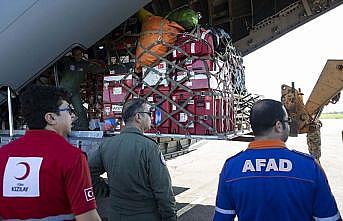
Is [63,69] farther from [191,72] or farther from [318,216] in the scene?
[318,216]

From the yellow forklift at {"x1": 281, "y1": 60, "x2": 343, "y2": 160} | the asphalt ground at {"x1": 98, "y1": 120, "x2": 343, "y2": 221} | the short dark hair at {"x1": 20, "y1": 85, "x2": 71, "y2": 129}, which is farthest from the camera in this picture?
the asphalt ground at {"x1": 98, "y1": 120, "x2": 343, "y2": 221}

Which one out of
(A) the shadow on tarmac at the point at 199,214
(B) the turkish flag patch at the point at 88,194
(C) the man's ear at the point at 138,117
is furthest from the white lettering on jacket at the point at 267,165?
(A) the shadow on tarmac at the point at 199,214

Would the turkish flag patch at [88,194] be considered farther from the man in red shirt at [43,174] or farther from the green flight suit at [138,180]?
the green flight suit at [138,180]

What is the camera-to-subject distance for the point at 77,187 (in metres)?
1.78

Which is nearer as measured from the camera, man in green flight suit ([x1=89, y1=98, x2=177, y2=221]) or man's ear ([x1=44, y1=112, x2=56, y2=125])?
man's ear ([x1=44, y1=112, x2=56, y2=125])

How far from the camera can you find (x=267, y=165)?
1839 millimetres

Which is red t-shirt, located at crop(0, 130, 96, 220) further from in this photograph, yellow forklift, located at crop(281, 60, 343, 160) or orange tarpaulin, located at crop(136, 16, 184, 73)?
yellow forklift, located at crop(281, 60, 343, 160)

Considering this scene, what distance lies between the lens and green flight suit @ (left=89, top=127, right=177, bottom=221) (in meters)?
2.74

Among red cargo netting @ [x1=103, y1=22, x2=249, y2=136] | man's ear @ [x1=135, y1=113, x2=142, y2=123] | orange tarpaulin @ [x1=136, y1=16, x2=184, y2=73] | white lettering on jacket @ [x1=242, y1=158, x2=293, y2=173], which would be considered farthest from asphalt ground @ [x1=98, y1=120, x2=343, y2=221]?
white lettering on jacket @ [x1=242, y1=158, x2=293, y2=173]

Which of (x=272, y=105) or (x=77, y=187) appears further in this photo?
(x=272, y=105)

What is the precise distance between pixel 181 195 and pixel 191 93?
292 centimetres

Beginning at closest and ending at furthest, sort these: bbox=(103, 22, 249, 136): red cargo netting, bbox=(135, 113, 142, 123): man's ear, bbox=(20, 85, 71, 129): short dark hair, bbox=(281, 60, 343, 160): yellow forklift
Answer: bbox=(20, 85, 71, 129): short dark hair → bbox=(135, 113, 142, 123): man's ear → bbox=(103, 22, 249, 136): red cargo netting → bbox=(281, 60, 343, 160): yellow forklift

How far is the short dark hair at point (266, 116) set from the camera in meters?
1.96

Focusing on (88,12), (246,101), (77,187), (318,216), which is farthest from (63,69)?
(318,216)
